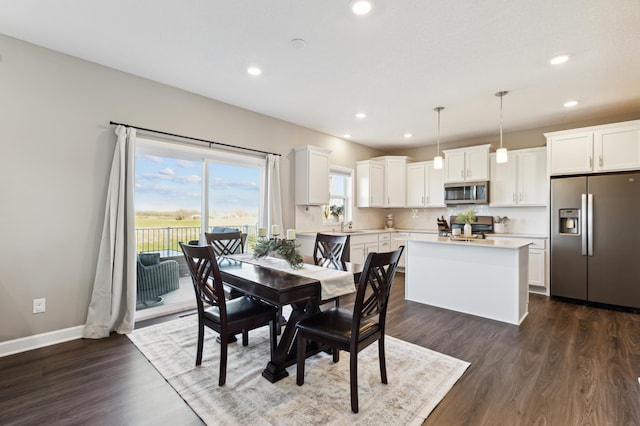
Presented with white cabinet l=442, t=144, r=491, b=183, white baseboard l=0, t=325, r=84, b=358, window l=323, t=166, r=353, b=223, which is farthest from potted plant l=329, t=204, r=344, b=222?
white baseboard l=0, t=325, r=84, b=358

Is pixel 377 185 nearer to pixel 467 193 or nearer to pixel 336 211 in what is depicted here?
pixel 336 211

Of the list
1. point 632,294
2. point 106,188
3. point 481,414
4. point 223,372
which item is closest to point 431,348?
point 481,414

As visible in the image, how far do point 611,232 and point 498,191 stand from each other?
1.63m

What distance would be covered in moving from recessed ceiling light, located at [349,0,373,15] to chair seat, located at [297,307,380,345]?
2.24 m

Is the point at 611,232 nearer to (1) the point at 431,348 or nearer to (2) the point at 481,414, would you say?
(1) the point at 431,348

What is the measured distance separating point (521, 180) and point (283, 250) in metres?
4.55

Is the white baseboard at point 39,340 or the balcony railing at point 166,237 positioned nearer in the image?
the white baseboard at point 39,340

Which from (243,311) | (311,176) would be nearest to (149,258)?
(243,311)

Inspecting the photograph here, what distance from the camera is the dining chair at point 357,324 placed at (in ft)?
6.07

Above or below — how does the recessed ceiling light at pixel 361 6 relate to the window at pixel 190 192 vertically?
above

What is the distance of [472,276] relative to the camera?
3.68 meters

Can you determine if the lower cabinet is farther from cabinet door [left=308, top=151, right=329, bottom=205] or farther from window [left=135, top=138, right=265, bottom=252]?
window [left=135, top=138, right=265, bottom=252]

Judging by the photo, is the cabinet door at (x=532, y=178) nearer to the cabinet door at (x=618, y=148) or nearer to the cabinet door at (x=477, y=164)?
the cabinet door at (x=477, y=164)

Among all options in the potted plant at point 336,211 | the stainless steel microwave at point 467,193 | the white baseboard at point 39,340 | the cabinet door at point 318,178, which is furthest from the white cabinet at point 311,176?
the white baseboard at point 39,340
